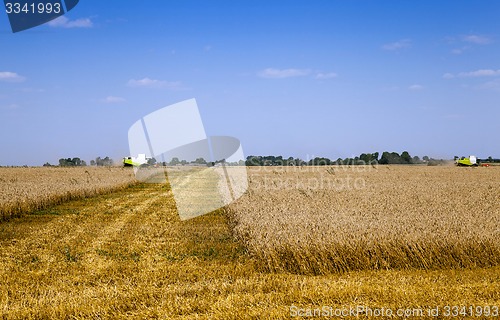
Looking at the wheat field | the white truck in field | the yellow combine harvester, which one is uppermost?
the white truck in field

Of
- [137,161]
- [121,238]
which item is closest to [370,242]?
[121,238]

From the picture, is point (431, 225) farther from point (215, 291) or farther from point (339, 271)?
point (215, 291)

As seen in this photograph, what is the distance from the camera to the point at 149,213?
20062mm

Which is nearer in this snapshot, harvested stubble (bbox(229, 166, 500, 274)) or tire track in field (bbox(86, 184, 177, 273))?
harvested stubble (bbox(229, 166, 500, 274))

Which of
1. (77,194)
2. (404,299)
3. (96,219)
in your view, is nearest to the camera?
(404,299)

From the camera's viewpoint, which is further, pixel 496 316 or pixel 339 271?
pixel 339 271

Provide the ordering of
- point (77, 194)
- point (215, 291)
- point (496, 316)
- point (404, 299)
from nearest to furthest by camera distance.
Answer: point (496, 316), point (404, 299), point (215, 291), point (77, 194)

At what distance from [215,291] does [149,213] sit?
495 inches

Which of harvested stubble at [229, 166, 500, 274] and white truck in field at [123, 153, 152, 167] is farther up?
white truck in field at [123, 153, 152, 167]

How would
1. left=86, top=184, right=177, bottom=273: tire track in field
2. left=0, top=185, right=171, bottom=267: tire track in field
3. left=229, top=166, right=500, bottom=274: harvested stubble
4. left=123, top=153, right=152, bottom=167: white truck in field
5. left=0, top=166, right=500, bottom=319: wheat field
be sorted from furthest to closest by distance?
left=123, top=153, right=152, bottom=167: white truck in field < left=0, top=185, right=171, bottom=267: tire track in field < left=86, top=184, right=177, bottom=273: tire track in field < left=229, top=166, right=500, bottom=274: harvested stubble < left=0, top=166, right=500, bottom=319: wheat field

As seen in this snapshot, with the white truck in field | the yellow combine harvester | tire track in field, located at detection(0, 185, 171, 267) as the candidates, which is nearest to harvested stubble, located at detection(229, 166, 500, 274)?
tire track in field, located at detection(0, 185, 171, 267)

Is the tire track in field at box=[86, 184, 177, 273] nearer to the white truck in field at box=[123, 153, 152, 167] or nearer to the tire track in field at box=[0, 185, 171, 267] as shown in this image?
the tire track in field at box=[0, 185, 171, 267]

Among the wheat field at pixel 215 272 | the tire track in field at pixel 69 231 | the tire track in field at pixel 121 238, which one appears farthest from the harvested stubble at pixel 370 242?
the tire track in field at pixel 69 231

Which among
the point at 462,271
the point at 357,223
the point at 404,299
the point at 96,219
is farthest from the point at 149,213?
the point at 404,299
